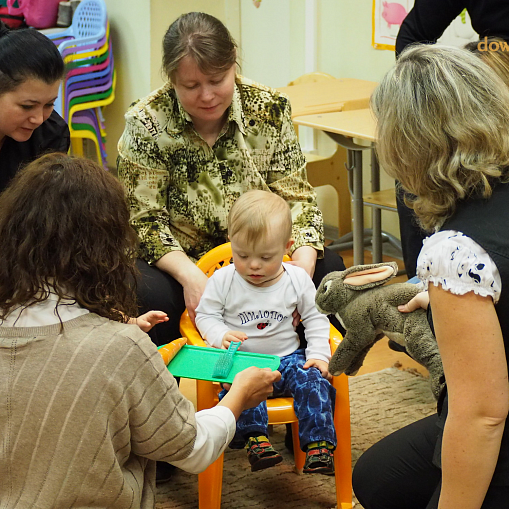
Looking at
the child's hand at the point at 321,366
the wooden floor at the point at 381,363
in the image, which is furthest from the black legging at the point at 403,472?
the wooden floor at the point at 381,363

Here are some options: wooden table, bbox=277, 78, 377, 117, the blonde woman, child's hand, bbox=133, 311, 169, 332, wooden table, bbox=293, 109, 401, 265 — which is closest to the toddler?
child's hand, bbox=133, 311, 169, 332

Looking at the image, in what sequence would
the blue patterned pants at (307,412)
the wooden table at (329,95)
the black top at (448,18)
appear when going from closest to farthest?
1. the blue patterned pants at (307,412)
2. the black top at (448,18)
3. the wooden table at (329,95)

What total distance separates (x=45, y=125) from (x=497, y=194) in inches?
61.3

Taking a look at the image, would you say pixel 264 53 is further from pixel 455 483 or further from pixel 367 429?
pixel 455 483

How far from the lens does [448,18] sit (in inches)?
96.5

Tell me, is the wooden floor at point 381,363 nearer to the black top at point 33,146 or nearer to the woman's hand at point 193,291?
the woman's hand at point 193,291

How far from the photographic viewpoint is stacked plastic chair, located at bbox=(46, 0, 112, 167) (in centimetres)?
451

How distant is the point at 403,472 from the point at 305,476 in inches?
23.9

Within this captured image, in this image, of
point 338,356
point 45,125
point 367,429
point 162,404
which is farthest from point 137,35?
point 162,404

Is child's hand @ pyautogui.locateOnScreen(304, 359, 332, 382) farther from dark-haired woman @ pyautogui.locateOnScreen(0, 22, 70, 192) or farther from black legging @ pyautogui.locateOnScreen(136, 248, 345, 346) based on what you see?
dark-haired woman @ pyautogui.locateOnScreen(0, 22, 70, 192)

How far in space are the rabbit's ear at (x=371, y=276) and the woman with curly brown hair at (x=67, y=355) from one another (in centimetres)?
52

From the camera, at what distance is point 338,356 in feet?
5.30

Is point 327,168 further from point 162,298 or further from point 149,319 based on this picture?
point 149,319

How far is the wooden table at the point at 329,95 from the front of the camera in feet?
11.4
